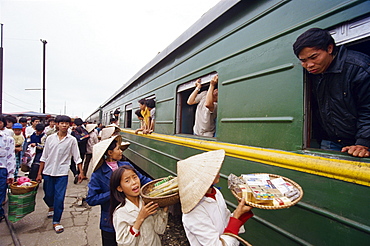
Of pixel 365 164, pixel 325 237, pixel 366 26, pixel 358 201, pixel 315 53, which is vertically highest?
pixel 366 26

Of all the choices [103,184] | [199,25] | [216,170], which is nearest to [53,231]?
[103,184]

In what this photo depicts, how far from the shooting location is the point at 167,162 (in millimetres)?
3445

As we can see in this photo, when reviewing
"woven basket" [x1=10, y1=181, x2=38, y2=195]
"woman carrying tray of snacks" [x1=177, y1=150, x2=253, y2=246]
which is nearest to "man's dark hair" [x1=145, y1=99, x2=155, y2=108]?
"woven basket" [x1=10, y1=181, x2=38, y2=195]

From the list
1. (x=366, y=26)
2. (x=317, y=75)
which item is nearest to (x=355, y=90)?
(x=317, y=75)

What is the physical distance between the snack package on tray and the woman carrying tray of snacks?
0.07 meters

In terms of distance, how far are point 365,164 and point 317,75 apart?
→ 0.62 m

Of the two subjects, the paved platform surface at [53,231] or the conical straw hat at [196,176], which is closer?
the conical straw hat at [196,176]

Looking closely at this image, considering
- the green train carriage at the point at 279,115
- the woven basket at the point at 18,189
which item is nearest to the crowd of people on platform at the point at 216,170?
the green train carriage at the point at 279,115

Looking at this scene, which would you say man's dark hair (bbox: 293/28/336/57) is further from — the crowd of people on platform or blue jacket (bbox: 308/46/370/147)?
blue jacket (bbox: 308/46/370/147)

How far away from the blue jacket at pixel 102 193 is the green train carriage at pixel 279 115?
1049mm

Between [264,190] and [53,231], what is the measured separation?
3205 mm

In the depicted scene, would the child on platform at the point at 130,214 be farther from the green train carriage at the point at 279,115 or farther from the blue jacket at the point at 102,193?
the green train carriage at the point at 279,115

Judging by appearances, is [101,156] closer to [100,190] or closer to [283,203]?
[100,190]

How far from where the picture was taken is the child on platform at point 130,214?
1.48 metres
